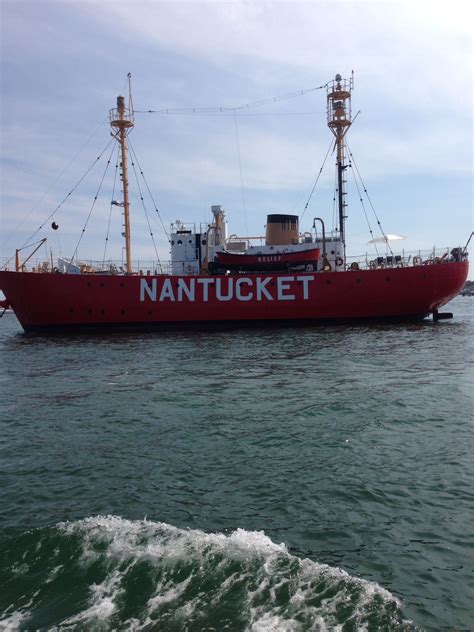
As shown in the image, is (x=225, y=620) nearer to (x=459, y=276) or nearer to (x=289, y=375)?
(x=289, y=375)

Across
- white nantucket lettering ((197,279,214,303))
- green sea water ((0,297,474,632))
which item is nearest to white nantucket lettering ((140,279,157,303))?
white nantucket lettering ((197,279,214,303))

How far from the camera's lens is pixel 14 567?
13.3 feet

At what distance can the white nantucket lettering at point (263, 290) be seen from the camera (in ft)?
78.4

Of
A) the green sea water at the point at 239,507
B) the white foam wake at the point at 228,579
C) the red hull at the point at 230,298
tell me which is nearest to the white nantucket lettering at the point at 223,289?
the red hull at the point at 230,298

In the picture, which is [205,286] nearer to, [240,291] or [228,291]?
[228,291]

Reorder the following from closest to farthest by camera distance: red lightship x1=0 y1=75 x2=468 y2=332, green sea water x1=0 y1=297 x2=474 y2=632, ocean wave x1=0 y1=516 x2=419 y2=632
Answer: ocean wave x1=0 y1=516 x2=419 y2=632 < green sea water x1=0 y1=297 x2=474 y2=632 < red lightship x1=0 y1=75 x2=468 y2=332

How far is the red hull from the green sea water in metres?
13.0

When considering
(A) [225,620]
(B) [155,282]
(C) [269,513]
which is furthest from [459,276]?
(A) [225,620]

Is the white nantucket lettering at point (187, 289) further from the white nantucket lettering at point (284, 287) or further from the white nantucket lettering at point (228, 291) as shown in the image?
the white nantucket lettering at point (284, 287)

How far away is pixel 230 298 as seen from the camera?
2398 centimetres

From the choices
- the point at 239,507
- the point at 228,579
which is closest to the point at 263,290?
the point at 239,507

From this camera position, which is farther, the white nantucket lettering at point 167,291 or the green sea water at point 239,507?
the white nantucket lettering at point 167,291

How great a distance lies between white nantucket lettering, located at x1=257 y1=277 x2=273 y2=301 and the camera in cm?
2391

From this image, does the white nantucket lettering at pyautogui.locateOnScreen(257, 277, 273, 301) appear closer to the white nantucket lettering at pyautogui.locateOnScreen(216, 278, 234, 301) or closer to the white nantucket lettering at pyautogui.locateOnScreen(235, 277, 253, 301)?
the white nantucket lettering at pyautogui.locateOnScreen(235, 277, 253, 301)
